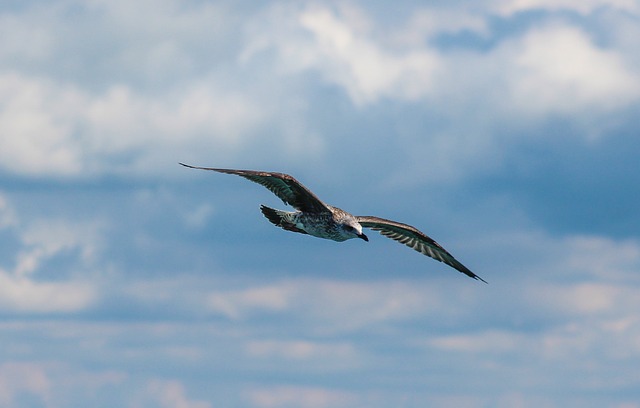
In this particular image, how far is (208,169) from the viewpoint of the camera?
43.1 metres

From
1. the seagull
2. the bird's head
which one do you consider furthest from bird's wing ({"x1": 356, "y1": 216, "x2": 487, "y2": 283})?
the bird's head

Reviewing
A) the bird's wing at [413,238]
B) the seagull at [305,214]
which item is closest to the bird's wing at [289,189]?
the seagull at [305,214]

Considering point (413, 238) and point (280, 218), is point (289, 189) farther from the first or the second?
point (413, 238)

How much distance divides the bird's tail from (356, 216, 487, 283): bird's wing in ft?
15.7

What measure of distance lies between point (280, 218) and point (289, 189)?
2856 mm

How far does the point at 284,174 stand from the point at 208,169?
18.2ft

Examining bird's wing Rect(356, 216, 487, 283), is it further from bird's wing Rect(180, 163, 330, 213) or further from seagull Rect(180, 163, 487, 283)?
bird's wing Rect(180, 163, 330, 213)

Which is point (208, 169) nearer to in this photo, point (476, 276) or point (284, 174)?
point (284, 174)

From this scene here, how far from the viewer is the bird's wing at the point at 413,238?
57312 millimetres

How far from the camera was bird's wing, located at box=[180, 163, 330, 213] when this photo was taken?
4778cm

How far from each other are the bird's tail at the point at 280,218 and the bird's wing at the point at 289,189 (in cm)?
63

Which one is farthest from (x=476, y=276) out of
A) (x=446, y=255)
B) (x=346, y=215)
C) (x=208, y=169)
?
(x=208, y=169)

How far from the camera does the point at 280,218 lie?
53031 mm

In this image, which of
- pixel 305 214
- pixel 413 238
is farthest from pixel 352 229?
pixel 413 238
